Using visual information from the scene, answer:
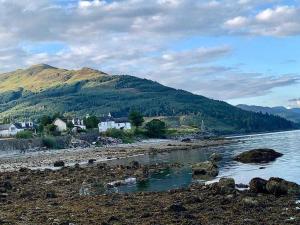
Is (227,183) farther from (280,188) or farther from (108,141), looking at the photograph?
(108,141)

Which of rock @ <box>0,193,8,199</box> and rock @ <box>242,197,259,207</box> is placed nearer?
rock @ <box>242,197,259,207</box>

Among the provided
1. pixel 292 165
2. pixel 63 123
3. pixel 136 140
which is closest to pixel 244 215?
pixel 292 165

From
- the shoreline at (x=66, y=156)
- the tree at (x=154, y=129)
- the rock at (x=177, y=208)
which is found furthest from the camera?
the tree at (x=154, y=129)

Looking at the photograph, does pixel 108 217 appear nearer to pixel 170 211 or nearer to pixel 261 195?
pixel 170 211

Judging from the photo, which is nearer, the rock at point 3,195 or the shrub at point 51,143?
the rock at point 3,195

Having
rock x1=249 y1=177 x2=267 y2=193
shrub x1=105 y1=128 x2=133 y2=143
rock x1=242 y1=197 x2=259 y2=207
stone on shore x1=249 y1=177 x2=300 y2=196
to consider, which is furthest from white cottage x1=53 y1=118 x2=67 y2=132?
rock x1=242 y1=197 x2=259 y2=207

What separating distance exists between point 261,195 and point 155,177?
19.6m

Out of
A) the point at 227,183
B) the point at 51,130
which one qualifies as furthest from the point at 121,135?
the point at 227,183

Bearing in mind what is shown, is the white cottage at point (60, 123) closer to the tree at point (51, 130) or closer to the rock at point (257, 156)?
the tree at point (51, 130)

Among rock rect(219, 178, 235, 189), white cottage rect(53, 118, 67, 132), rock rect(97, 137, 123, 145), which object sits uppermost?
white cottage rect(53, 118, 67, 132)

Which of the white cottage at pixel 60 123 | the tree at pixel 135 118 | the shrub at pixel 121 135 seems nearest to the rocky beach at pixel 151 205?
the shrub at pixel 121 135

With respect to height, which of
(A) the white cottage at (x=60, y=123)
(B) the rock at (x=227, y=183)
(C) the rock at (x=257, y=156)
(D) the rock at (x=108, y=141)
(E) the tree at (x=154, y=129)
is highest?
(A) the white cottage at (x=60, y=123)

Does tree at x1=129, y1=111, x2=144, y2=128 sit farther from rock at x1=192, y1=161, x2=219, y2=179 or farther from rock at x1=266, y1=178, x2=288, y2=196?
rock at x1=266, y1=178, x2=288, y2=196

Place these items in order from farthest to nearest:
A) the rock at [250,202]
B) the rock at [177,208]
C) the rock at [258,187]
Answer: the rock at [258,187] → the rock at [250,202] → the rock at [177,208]
